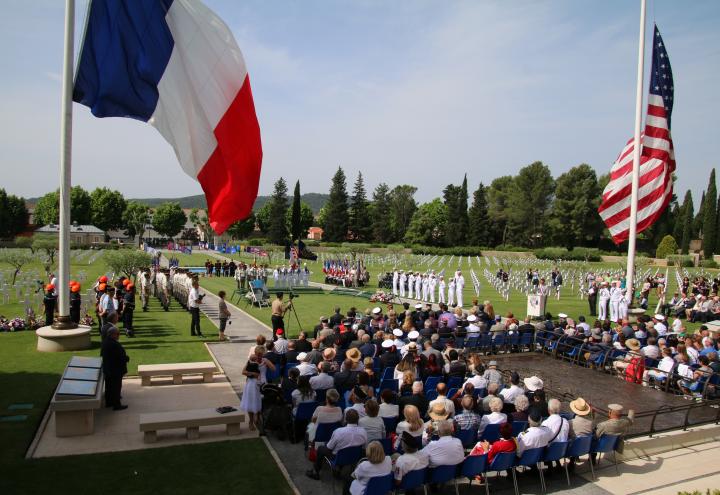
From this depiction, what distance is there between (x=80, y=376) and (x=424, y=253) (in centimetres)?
7436

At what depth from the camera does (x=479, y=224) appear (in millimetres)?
92000

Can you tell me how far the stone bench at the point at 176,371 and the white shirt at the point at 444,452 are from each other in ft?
22.0

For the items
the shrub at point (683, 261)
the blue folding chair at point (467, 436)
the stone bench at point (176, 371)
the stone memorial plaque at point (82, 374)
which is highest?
the shrub at point (683, 261)

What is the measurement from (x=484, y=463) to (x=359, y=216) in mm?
94403

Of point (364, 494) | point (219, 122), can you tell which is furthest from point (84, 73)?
point (364, 494)

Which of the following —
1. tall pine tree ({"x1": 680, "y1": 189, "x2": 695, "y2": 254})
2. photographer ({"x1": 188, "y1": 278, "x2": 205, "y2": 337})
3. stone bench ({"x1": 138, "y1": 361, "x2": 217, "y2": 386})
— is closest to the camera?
stone bench ({"x1": 138, "y1": 361, "x2": 217, "y2": 386})

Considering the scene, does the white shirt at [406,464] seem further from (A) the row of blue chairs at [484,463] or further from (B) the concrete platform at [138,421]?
(B) the concrete platform at [138,421]

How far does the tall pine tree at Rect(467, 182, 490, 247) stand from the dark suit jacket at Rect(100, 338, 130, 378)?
85.9m

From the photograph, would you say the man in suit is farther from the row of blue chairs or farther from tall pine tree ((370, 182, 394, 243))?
tall pine tree ((370, 182, 394, 243))

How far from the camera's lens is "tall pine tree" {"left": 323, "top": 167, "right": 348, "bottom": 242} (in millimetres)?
97812

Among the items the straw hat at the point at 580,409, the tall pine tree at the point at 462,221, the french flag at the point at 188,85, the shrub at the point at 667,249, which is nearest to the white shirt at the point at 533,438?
the straw hat at the point at 580,409

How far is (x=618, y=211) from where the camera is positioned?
64.4 feet

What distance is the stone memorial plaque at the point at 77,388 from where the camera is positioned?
840 centimetres

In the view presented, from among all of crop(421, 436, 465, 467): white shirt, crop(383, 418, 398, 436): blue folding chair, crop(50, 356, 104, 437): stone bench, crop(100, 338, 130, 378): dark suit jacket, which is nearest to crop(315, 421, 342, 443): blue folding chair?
crop(383, 418, 398, 436): blue folding chair
